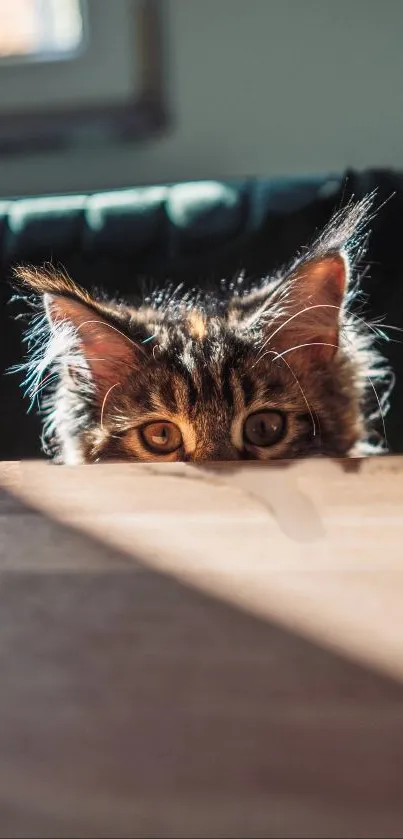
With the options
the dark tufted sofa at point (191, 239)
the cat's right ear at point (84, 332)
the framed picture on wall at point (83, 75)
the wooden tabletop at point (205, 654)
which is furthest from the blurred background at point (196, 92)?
the wooden tabletop at point (205, 654)

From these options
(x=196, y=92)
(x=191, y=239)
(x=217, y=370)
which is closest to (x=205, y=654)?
(x=217, y=370)

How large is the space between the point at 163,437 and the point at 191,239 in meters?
0.66

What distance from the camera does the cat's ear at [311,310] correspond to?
902 mm

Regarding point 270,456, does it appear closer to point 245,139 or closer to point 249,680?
point 249,680

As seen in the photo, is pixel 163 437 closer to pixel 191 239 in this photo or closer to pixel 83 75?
pixel 191 239

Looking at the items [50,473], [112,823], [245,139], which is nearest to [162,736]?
[112,823]

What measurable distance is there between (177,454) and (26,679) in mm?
615

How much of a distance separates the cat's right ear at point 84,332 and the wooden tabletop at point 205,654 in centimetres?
55

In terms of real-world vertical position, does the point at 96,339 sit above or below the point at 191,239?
below

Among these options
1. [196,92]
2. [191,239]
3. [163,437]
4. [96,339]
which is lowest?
[163,437]

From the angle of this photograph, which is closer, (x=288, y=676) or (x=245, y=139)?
(x=288, y=676)

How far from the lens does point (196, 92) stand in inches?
66.5

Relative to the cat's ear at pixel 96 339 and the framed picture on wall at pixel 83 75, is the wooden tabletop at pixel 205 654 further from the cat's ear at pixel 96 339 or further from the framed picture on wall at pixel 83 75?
the framed picture on wall at pixel 83 75

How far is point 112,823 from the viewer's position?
11.0 inches
